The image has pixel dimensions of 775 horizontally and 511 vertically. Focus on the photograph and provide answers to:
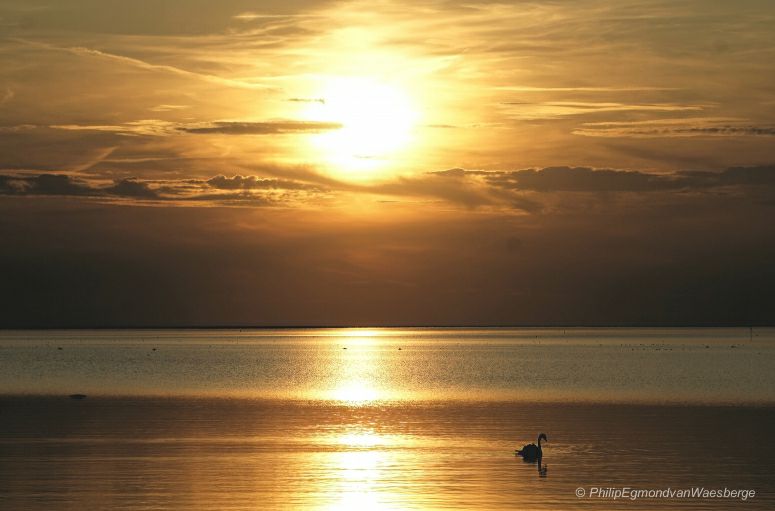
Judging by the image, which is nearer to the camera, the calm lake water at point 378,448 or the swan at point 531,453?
the calm lake water at point 378,448

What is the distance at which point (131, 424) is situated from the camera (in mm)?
46250

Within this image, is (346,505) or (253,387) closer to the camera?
(346,505)

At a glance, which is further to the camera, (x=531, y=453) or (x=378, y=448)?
(x=378, y=448)

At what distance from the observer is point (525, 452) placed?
34500mm

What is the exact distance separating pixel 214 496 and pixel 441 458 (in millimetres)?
8930

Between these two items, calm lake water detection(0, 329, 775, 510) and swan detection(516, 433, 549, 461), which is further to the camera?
swan detection(516, 433, 549, 461)

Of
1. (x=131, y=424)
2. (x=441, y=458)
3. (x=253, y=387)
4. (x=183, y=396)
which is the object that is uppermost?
(x=253, y=387)

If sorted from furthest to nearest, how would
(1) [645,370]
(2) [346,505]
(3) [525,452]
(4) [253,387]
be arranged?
(1) [645,370] < (4) [253,387] < (3) [525,452] < (2) [346,505]

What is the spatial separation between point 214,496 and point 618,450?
14516 mm

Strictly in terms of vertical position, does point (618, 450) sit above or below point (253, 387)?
below

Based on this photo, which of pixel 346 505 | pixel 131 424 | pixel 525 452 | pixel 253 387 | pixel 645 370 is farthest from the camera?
pixel 645 370

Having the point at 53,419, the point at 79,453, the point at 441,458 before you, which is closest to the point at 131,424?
the point at 53,419

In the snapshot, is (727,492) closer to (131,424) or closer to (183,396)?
(131,424)

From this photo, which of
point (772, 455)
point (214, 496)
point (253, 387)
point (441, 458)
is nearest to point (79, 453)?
point (214, 496)
